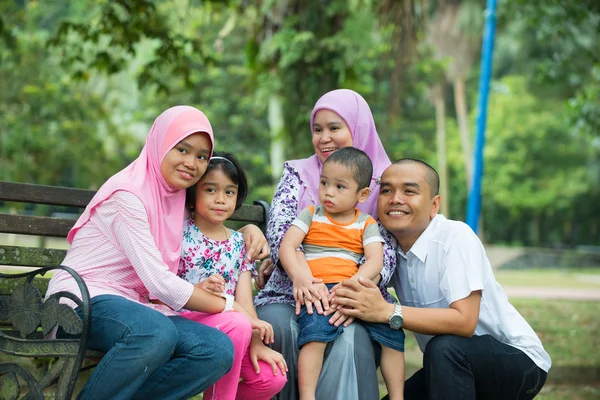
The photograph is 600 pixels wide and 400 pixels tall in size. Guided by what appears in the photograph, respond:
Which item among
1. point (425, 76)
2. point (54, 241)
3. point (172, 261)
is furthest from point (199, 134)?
point (54, 241)

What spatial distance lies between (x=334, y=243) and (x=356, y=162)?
388mm

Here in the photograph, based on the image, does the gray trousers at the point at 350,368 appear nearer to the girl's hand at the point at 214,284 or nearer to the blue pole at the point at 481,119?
the girl's hand at the point at 214,284

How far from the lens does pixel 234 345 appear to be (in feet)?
10.3

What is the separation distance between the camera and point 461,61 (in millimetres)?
26484

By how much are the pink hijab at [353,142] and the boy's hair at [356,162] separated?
32 cm

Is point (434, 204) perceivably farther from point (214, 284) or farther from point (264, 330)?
point (214, 284)

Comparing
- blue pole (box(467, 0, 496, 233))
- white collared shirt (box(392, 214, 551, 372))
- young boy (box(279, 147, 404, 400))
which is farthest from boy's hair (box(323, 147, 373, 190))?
blue pole (box(467, 0, 496, 233))

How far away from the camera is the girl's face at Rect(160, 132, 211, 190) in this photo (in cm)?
318

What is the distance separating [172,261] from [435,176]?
1286 millimetres

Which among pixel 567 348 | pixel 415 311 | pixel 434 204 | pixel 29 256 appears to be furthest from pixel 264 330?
pixel 567 348

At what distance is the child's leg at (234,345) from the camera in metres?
3.13

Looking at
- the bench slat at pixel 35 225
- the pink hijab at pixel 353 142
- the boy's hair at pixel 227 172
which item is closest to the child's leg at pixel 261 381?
the boy's hair at pixel 227 172

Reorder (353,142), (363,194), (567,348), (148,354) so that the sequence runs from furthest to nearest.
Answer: (567,348) < (353,142) < (363,194) < (148,354)

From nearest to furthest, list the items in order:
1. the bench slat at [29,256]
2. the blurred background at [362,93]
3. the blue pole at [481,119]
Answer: the bench slat at [29,256] → the blurred background at [362,93] → the blue pole at [481,119]
